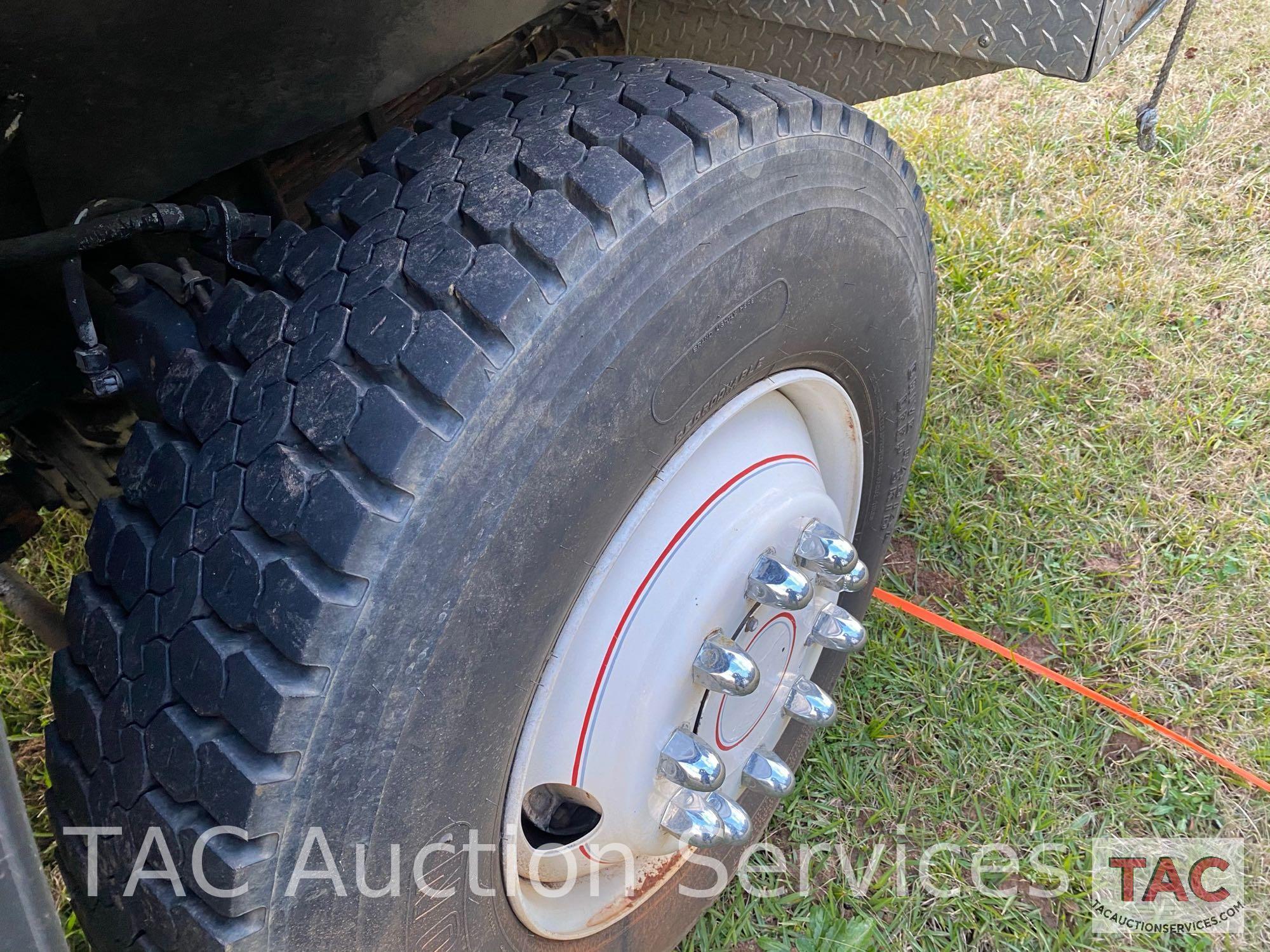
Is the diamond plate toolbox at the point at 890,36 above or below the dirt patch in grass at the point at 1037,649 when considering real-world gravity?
above

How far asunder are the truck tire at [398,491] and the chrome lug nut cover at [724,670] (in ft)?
0.84

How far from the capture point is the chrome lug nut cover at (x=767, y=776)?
1.41 meters

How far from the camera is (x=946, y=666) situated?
2035mm

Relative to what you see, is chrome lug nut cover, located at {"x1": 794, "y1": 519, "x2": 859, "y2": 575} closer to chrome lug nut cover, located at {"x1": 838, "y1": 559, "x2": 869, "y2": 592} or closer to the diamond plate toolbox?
chrome lug nut cover, located at {"x1": 838, "y1": 559, "x2": 869, "y2": 592}

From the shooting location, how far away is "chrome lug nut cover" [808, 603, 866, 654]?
1470 millimetres

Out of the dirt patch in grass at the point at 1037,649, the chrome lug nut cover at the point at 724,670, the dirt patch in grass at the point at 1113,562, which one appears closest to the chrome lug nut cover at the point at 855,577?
the chrome lug nut cover at the point at 724,670

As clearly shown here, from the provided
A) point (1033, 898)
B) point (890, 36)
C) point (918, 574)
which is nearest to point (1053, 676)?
point (918, 574)

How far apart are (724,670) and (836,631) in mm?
331

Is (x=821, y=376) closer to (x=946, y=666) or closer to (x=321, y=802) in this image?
(x=321, y=802)

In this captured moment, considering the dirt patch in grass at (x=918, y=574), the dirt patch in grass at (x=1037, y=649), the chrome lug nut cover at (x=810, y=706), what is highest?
the chrome lug nut cover at (x=810, y=706)

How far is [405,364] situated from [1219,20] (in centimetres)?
422

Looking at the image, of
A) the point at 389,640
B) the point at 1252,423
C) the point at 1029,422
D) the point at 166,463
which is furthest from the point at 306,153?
the point at 1252,423

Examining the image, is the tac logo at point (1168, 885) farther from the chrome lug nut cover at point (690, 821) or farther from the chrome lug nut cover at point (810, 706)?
the chrome lug nut cover at point (690, 821)

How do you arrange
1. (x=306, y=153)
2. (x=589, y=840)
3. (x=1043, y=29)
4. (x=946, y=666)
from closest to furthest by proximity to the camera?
(x=589, y=840), (x=1043, y=29), (x=306, y=153), (x=946, y=666)
